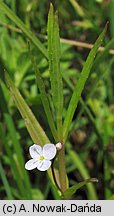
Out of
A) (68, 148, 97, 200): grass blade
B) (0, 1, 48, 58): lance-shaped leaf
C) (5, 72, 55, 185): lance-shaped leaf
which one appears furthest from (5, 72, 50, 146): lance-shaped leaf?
(68, 148, 97, 200): grass blade

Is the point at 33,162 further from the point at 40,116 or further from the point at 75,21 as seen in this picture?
the point at 75,21

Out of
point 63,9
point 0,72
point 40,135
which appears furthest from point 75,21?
point 40,135

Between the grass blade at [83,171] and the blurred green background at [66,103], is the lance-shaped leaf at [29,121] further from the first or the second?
the grass blade at [83,171]

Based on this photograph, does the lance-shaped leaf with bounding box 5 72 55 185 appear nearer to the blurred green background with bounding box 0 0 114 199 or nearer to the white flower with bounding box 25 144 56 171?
the white flower with bounding box 25 144 56 171

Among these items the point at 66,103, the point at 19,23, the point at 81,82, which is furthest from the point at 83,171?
the point at 81,82

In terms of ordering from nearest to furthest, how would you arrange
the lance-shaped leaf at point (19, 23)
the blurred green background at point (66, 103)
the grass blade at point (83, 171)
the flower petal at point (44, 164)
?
the flower petal at point (44, 164) → the lance-shaped leaf at point (19, 23) → the blurred green background at point (66, 103) → the grass blade at point (83, 171)

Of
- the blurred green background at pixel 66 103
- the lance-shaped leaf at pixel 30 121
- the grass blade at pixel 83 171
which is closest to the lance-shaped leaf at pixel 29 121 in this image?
the lance-shaped leaf at pixel 30 121

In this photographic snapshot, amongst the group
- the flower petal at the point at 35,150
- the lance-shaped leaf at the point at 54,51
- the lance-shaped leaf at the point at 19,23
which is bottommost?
the flower petal at the point at 35,150
